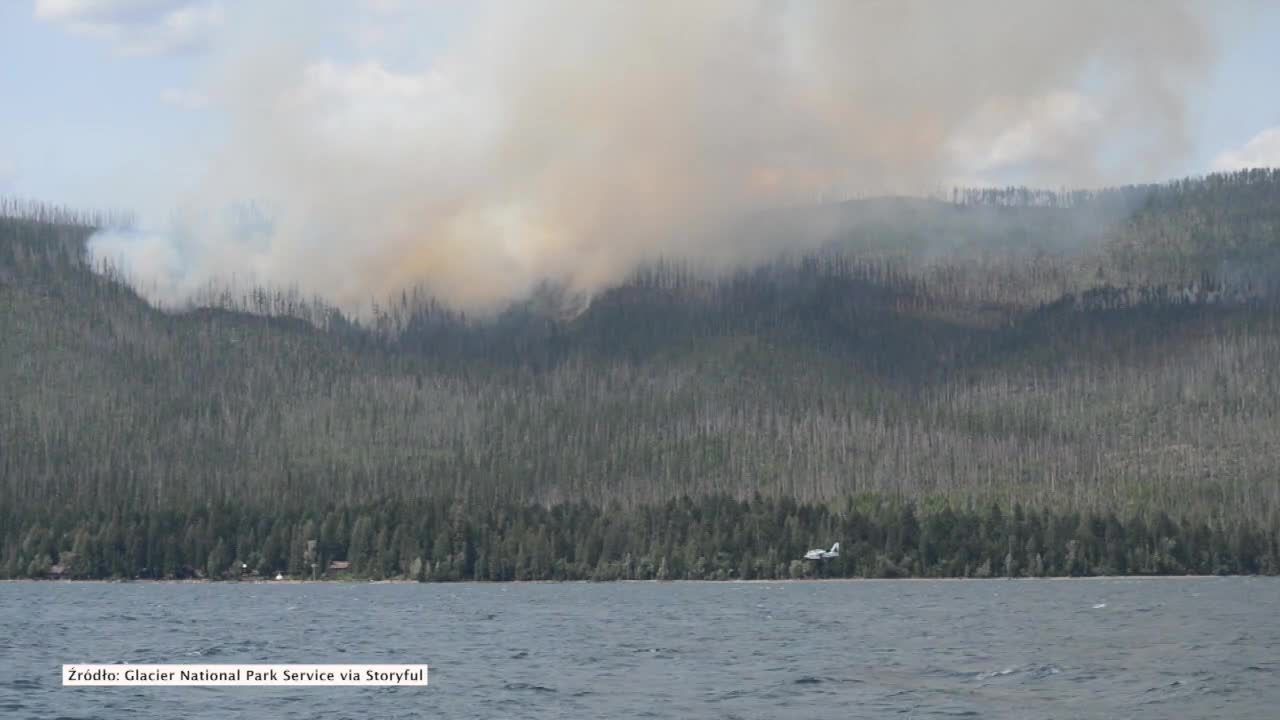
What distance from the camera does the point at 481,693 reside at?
309 feet

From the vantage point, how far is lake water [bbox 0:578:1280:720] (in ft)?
287

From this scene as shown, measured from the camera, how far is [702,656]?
378 ft

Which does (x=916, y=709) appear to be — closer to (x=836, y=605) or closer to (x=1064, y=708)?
(x=1064, y=708)

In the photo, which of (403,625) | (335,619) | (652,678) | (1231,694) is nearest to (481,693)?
(652,678)

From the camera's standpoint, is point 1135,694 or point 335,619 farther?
point 335,619

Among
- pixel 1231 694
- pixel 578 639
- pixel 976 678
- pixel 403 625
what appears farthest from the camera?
pixel 403 625

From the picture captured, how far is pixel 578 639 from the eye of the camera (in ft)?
440

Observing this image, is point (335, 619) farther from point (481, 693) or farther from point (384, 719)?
point (384, 719)

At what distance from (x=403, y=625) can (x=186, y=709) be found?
6737 centimetres

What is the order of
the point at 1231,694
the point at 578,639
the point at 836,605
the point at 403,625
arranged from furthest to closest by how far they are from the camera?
1. the point at 836,605
2. the point at 403,625
3. the point at 578,639
4. the point at 1231,694

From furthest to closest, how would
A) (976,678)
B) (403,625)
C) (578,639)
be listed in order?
(403,625) → (578,639) → (976,678)

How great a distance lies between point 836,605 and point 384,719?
343ft

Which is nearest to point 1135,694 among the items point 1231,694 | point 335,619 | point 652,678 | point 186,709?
point 1231,694

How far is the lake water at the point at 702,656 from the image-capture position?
87.6 meters
